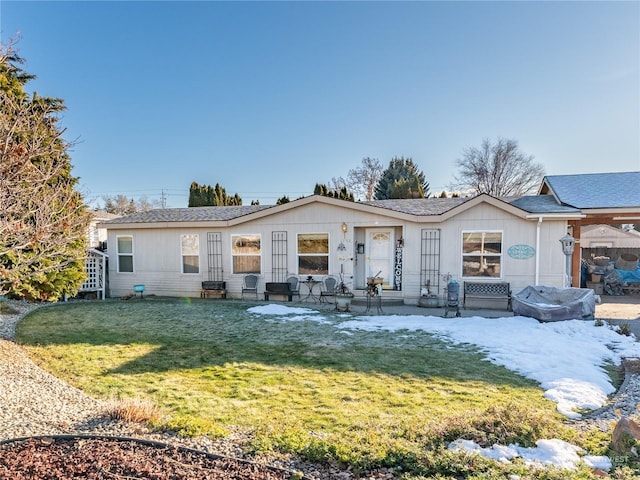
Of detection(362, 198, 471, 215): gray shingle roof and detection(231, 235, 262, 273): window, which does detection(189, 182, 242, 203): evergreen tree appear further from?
detection(362, 198, 471, 215): gray shingle roof

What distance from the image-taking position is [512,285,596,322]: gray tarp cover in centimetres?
779

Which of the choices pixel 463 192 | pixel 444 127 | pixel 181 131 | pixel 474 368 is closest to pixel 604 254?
pixel 444 127

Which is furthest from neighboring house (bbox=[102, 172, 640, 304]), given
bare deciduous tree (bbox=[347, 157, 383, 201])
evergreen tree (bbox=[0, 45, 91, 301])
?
bare deciduous tree (bbox=[347, 157, 383, 201])

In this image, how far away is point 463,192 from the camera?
3130cm

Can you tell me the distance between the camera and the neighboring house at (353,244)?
387 inches

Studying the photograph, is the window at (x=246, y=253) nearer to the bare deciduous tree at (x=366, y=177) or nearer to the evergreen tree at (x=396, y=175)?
the evergreen tree at (x=396, y=175)

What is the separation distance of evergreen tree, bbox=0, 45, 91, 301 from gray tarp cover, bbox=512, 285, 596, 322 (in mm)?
9274

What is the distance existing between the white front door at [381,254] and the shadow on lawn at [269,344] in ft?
9.38

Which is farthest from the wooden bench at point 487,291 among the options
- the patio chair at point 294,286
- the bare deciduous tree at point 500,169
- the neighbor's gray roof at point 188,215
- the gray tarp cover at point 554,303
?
the bare deciduous tree at point 500,169

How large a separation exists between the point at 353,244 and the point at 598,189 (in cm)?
820

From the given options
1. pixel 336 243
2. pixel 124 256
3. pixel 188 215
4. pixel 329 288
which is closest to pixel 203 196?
pixel 188 215

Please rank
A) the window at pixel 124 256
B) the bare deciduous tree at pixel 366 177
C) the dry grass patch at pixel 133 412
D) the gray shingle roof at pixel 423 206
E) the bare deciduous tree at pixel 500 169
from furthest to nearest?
the bare deciduous tree at pixel 366 177 < the bare deciduous tree at pixel 500 169 < the window at pixel 124 256 < the gray shingle roof at pixel 423 206 < the dry grass patch at pixel 133 412

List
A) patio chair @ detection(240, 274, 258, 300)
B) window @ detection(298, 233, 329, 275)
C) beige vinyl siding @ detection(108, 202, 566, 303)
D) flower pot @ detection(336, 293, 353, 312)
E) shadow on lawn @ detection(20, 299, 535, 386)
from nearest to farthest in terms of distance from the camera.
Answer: shadow on lawn @ detection(20, 299, 535, 386) < flower pot @ detection(336, 293, 353, 312) < beige vinyl siding @ detection(108, 202, 566, 303) < window @ detection(298, 233, 329, 275) < patio chair @ detection(240, 274, 258, 300)

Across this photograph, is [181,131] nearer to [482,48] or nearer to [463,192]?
[482,48]
